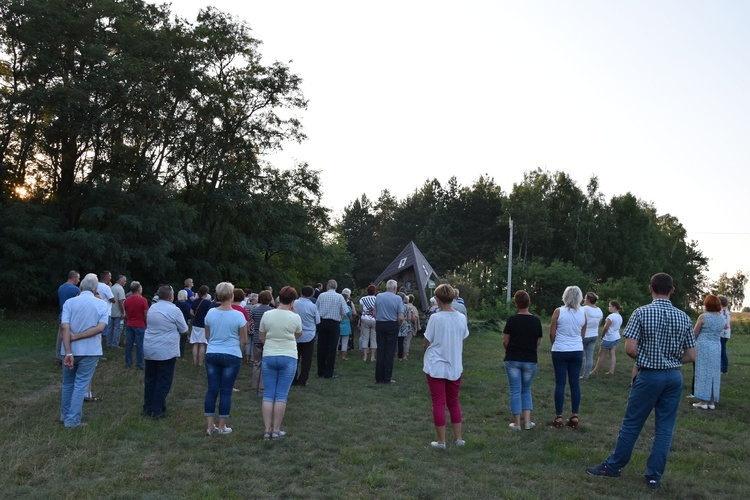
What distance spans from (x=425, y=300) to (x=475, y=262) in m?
38.2

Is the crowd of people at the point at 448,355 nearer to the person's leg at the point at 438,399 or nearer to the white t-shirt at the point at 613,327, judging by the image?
the person's leg at the point at 438,399

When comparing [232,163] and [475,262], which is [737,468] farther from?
[475,262]

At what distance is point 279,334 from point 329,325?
4.66 metres

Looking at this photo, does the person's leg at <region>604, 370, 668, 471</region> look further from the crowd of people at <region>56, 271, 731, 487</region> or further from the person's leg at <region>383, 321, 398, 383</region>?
the person's leg at <region>383, 321, 398, 383</region>

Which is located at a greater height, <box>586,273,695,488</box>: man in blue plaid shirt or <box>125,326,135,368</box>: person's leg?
<box>586,273,695,488</box>: man in blue plaid shirt

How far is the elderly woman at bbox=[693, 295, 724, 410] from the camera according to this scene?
9477 millimetres

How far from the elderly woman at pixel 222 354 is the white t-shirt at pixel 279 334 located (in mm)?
273

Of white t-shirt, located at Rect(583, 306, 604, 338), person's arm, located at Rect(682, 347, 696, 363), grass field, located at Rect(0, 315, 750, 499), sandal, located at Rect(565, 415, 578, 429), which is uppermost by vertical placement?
white t-shirt, located at Rect(583, 306, 604, 338)

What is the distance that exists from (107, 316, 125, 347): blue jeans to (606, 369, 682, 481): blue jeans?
11.7 meters

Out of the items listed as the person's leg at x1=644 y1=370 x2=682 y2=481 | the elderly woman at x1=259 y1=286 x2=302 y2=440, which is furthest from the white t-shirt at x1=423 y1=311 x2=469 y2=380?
the person's leg at x1=644 y1=370 x2=682 y2=481

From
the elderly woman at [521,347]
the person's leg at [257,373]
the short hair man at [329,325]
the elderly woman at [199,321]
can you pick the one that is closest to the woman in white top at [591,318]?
the elderly woman at [521,347]

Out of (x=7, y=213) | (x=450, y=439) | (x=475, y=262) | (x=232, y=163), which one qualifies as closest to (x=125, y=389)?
(x=450, y=439)

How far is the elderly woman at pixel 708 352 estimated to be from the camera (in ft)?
31.1

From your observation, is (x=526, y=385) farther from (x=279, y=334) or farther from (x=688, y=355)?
(x=279, y=334)
